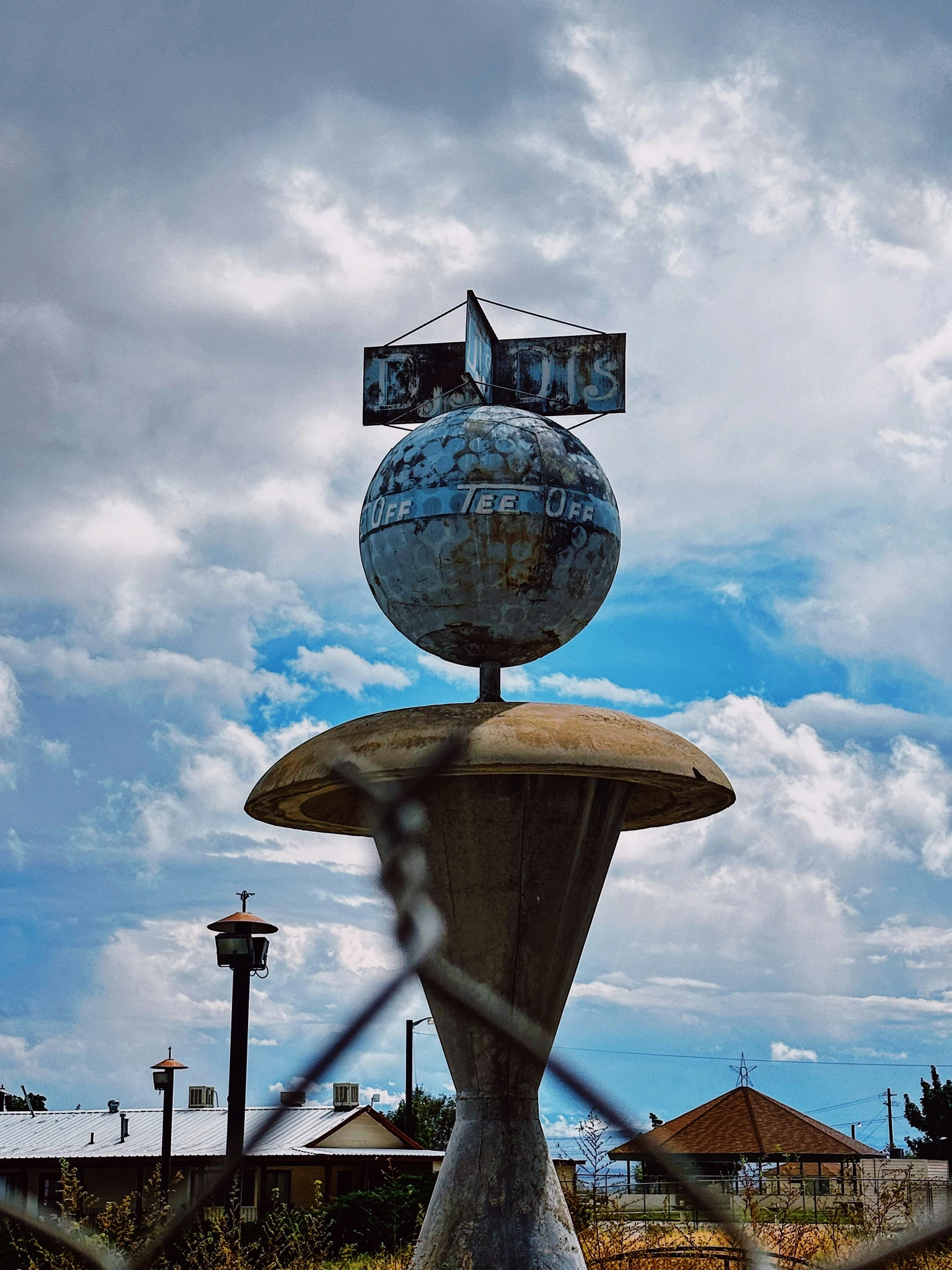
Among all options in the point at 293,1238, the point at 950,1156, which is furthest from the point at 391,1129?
the point at 950,1156

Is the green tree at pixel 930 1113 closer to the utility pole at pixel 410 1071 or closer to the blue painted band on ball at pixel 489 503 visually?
the utility pole at pixel 410 1071

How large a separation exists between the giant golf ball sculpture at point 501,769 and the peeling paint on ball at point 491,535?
15 millimetres

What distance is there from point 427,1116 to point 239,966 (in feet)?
141

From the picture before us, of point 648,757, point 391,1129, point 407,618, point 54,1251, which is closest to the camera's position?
point 648,757

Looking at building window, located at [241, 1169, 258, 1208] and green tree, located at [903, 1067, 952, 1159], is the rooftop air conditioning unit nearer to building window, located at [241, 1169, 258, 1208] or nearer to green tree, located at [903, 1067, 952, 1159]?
building window, located at [241, 1169, 258, 1208]

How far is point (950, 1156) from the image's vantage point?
34.0ft

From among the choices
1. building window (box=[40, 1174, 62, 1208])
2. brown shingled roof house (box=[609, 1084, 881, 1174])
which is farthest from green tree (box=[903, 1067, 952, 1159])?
building window (box=[40, 1174, 62, 1208])

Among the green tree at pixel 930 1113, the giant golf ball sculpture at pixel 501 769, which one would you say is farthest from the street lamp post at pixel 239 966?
the green tree at pixel 930 1113

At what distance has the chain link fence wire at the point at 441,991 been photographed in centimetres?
952

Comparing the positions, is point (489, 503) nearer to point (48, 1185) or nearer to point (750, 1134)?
point (750, 1134)

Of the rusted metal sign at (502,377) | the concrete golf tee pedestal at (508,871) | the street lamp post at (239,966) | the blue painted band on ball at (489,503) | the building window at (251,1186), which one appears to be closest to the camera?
the concrete golf tee pedestal at (508,871)

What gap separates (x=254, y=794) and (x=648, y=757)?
122 inches

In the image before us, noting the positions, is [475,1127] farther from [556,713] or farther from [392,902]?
[556,713]

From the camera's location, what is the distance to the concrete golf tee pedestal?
951 cm
